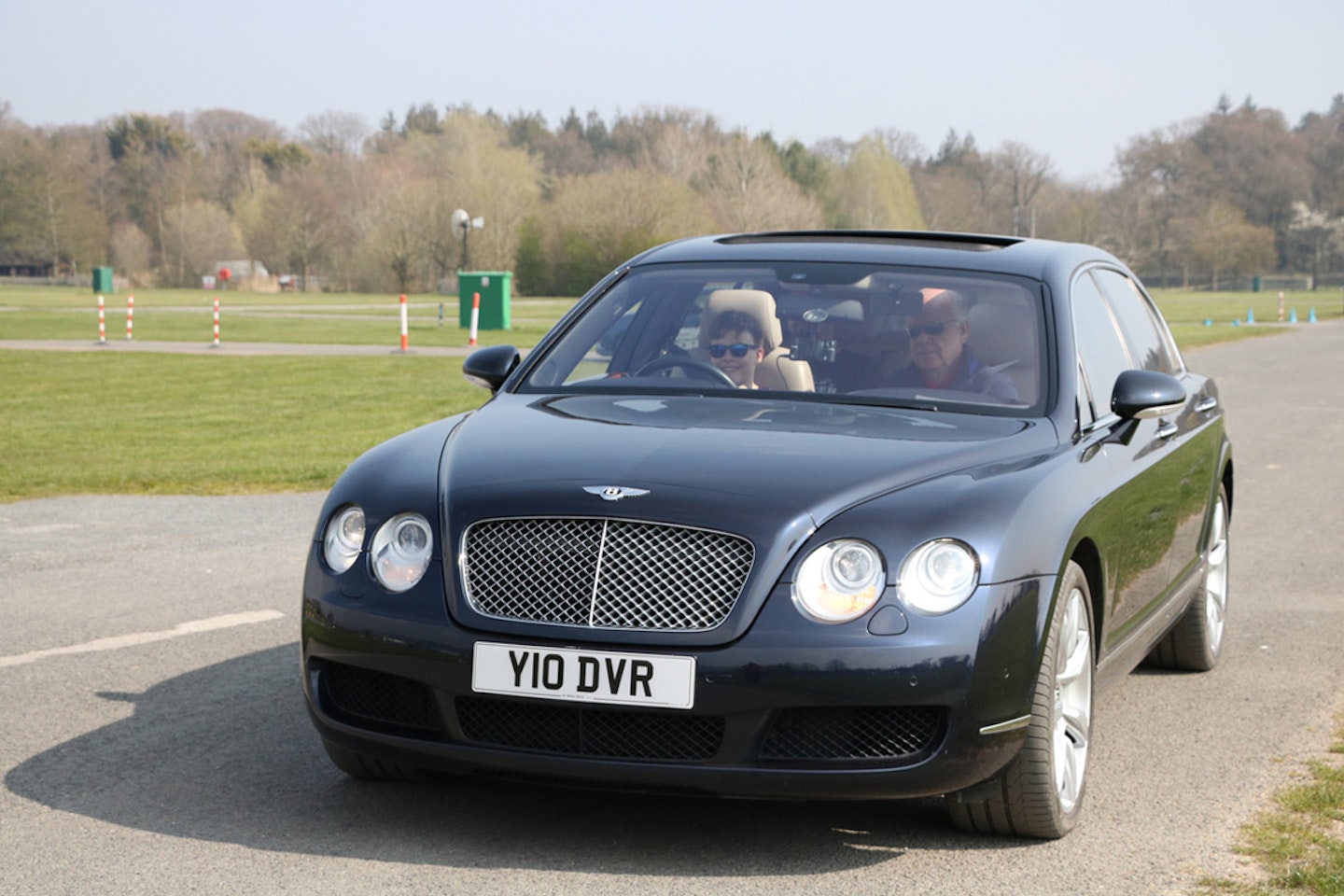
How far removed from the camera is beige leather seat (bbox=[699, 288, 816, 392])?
5.29 metres

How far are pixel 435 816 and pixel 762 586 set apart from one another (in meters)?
1.22

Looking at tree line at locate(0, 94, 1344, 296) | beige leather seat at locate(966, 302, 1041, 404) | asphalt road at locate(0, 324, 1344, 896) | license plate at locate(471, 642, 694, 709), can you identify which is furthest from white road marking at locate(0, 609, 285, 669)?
tree line at locate(0, 94, 1344, 296)

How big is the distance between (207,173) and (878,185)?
5439 cm

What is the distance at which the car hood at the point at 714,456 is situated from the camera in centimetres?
406

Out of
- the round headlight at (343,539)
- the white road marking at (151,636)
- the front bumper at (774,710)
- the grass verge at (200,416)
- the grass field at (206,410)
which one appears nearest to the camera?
the front bumper at (774,710)

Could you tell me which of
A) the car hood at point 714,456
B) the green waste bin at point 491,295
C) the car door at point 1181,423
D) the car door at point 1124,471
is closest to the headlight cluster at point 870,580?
the car hood at point 714,456

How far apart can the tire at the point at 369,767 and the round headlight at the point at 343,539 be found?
52cm

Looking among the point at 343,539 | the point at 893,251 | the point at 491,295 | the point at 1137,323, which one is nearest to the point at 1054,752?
the point at 343,539

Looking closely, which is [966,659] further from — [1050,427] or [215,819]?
[215,819]

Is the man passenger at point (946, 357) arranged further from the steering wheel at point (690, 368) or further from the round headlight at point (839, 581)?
the round headlight at point (839, 581)

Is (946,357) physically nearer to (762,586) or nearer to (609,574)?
(762,586)

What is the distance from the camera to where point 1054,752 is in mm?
4289

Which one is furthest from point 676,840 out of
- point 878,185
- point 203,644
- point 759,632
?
point 878,185

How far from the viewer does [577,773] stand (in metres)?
4.05
